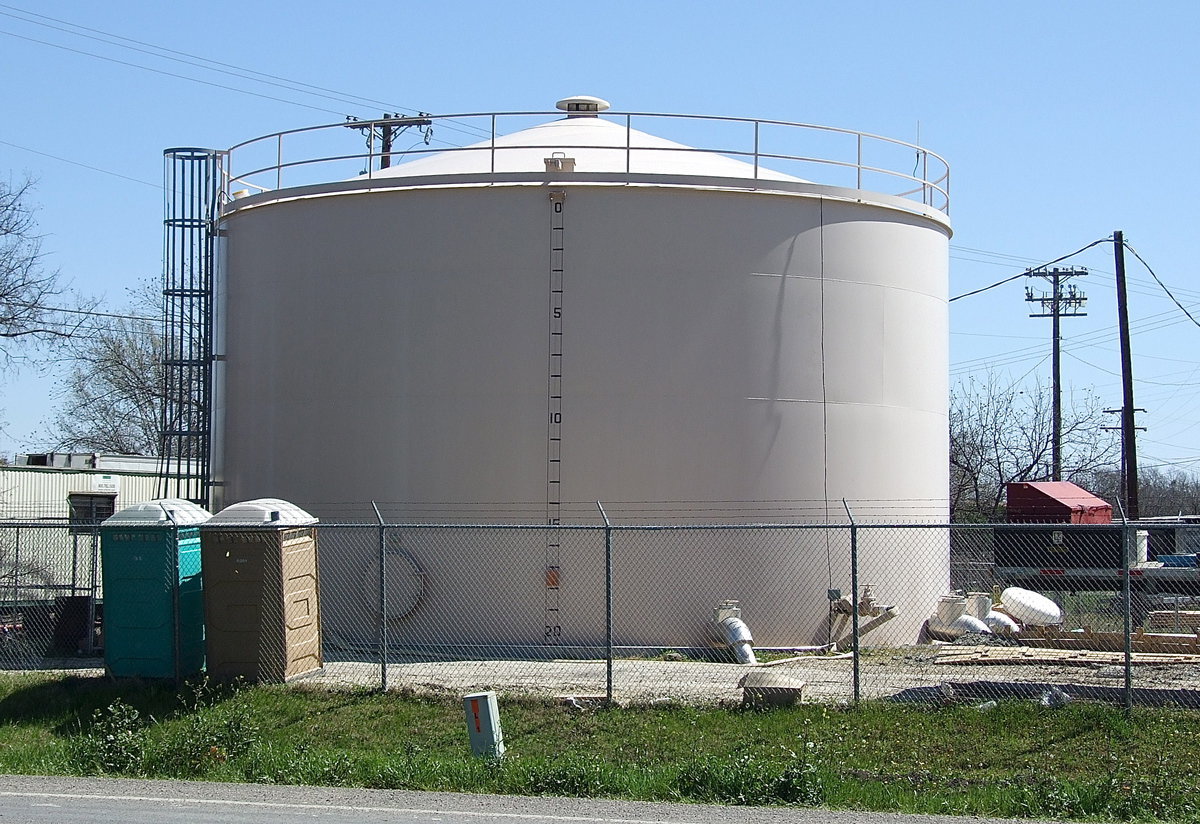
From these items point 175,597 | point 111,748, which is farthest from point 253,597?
point 111,748

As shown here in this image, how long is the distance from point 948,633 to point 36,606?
12.9m

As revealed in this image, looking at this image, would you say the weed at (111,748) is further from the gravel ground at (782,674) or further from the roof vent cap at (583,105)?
the roof vent cap at (583,105)

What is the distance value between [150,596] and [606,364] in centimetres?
644

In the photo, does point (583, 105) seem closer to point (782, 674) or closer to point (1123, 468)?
point (782, 674)

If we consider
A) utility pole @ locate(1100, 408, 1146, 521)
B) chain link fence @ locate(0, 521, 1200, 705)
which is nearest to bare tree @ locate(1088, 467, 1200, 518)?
utility pole @ locate(1100, 408, 1146, 521)

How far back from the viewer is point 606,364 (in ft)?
57.7

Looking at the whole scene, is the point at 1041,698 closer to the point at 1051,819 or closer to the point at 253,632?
the point at 1051,819

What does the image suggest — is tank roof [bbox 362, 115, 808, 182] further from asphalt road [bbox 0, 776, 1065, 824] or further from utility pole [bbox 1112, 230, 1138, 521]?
utility pole [bbox 1112, 230, 1138, 521]

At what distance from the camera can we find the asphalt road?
364 inches

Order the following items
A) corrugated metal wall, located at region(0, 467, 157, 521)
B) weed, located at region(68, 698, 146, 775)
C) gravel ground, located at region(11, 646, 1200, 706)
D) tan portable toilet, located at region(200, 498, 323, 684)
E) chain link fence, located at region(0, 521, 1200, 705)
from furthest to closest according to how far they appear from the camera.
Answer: corrugated metal wall, located at region(0, 467, 157, 521) < chain link fence, located at region(0, 521, 1200, 705) < tan portable toilet, located at region(200, 498, 323, 684) < gravel ground, located at region(11, 646, 1200, 706) < weed, located at region(68, 698, 146, 775)

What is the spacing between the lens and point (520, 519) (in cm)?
1755

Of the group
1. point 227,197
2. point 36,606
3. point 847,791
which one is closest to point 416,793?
point 847,791

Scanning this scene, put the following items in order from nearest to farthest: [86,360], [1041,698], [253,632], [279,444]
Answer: [1041,698] < [253,632] < [279,444] < [86,360]

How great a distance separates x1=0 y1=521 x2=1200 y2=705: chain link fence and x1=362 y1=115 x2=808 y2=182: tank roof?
16.9 feet
